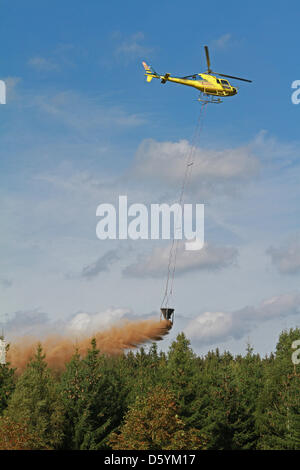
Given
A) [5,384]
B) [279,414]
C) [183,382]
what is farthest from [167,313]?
[5,384]

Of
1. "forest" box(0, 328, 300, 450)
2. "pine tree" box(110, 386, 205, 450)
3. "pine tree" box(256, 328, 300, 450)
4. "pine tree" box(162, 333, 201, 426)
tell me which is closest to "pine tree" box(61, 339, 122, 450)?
"forest" box(0, 328, 300, 450)

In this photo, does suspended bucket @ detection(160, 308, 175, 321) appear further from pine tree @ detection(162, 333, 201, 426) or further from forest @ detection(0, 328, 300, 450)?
pine tree @ detection(162, 333, 201, 426)

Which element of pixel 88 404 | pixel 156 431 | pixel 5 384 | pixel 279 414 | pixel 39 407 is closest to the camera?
pixel 156 431

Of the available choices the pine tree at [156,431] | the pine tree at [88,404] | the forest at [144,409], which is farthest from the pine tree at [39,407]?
the pine tree at [156,431]

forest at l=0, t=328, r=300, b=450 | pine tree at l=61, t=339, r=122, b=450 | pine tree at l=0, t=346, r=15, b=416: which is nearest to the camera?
forest at l=0, t=328, r=300, b=450

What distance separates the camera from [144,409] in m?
55.5

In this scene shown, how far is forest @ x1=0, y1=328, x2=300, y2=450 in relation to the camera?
5559cm

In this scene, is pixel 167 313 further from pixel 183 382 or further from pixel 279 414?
pixel 279 414

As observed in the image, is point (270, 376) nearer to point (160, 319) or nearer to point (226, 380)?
point (226, 380)

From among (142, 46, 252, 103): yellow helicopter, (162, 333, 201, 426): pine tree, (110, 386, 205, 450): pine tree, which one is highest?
(142, 46, 252, 103): yellow helicopter

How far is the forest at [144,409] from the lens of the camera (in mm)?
55594

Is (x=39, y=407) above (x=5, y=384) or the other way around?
the other way around

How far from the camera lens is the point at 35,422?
6219cm
